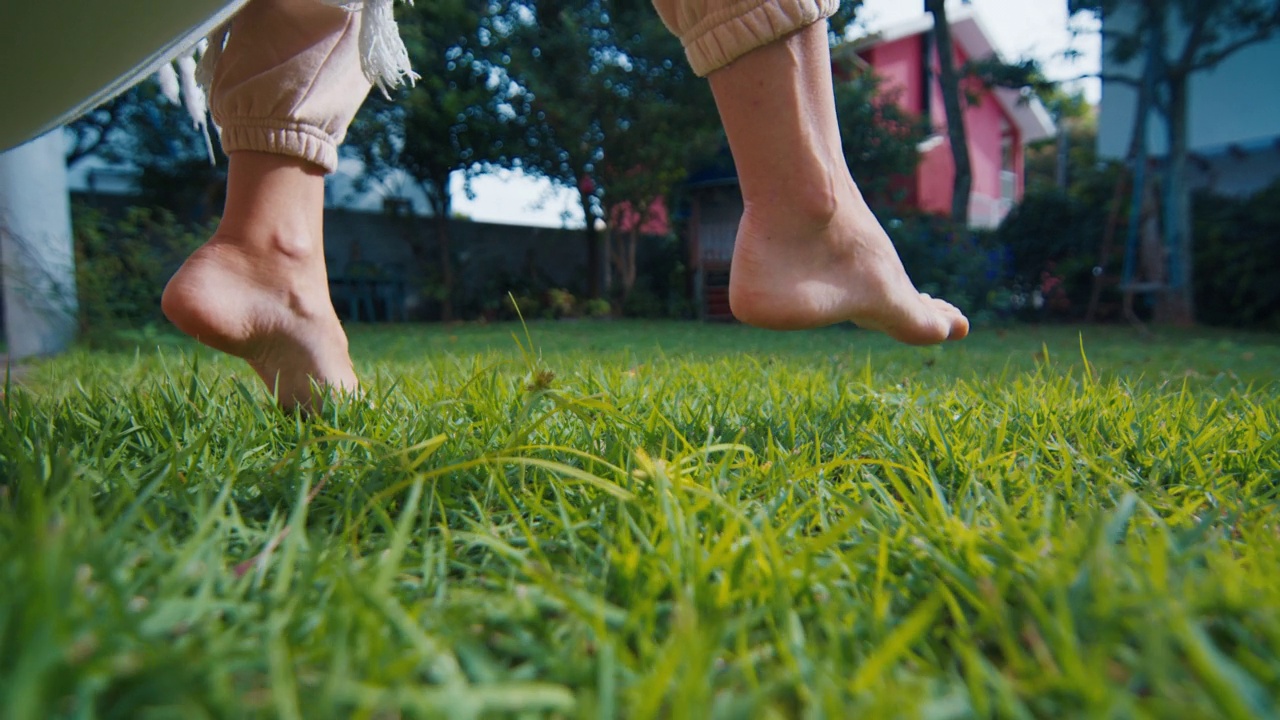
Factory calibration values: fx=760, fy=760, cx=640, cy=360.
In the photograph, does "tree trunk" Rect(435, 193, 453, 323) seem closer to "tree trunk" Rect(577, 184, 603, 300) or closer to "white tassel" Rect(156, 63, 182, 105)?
"tree trunk" Rect(577, 184, 603, 300)

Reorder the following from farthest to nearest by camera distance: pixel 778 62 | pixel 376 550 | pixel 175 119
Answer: pixel 175 119 < pixel 778 62 < pixel 376 550

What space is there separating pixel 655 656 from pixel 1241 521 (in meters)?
0.78

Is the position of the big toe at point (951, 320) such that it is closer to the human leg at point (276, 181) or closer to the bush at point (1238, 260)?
the human leg at point (276, 181)

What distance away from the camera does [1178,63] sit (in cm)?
880

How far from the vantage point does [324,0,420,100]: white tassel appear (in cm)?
145

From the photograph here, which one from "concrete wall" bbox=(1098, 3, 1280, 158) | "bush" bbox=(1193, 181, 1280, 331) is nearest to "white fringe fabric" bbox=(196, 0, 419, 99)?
"bush" bbox=(1193, 181, 1280, 331)

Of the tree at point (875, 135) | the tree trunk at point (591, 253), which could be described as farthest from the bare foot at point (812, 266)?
the tree trunk at point (591, 253)

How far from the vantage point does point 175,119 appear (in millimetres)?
Answer: 10133

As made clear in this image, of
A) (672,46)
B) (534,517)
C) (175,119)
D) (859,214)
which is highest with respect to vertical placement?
(672,46)

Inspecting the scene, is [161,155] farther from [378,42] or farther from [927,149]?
[927,149]

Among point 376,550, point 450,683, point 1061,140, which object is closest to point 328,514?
point 376,550

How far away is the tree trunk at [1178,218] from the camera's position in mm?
8664

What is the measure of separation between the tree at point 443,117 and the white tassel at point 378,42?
8.68 meters

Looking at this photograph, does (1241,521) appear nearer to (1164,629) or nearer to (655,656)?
(1164,629)
